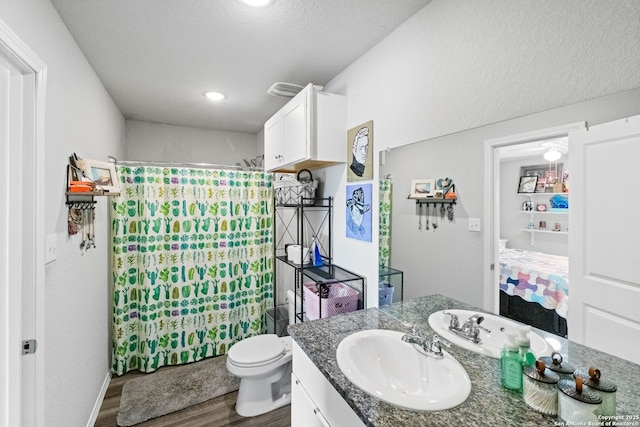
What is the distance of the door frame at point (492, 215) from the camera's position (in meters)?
1.08

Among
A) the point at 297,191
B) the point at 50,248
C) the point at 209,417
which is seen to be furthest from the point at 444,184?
the point at 209,417

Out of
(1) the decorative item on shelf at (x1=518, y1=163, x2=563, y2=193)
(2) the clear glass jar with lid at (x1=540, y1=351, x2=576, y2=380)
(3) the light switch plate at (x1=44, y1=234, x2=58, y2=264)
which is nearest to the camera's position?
(2) the clear glass jar with lid at (x1=540, y1=351, x2=576, y2=380)

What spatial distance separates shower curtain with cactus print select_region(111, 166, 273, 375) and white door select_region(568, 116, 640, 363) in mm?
2346

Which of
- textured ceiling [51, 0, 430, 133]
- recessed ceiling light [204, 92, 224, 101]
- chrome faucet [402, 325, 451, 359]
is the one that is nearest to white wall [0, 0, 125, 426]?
textured ceiling [51, 0, 430, 133]

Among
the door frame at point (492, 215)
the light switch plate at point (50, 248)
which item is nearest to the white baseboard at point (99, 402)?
the light switch plate at point (50, 248)

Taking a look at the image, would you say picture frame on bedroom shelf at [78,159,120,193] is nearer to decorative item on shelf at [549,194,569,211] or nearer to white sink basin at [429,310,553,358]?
white sink basin at [429,310,553,358]

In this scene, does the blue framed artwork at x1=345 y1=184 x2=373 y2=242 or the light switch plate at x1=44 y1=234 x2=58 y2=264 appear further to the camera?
the blue framed artwork at x1=345 y1=184 x2=373 y2=242

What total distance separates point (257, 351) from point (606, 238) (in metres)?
1.95

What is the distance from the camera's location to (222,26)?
154cm

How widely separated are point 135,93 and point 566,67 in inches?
115

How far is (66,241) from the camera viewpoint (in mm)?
1512

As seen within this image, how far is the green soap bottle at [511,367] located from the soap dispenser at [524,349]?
0.03 ft

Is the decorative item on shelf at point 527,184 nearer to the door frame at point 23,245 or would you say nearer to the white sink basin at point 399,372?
the white sink basin at point 399,372

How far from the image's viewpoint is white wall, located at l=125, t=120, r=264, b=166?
3416 millimetres
